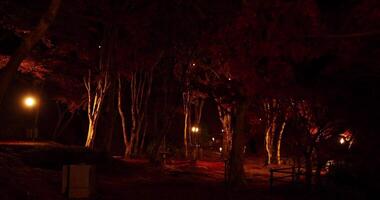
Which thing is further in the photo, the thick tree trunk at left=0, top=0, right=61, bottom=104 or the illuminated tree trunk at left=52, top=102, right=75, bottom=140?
the illuminated tree trunk at left=52, top=102, right=75, bottom=140

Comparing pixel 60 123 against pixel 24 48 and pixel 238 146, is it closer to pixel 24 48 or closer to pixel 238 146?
pixel 238 146

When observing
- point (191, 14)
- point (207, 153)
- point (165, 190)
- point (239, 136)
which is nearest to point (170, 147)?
point (207, 153)

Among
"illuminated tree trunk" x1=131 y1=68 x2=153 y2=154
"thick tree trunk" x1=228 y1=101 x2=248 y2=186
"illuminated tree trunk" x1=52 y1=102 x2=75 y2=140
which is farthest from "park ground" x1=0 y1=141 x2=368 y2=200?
"illuminated tree trunk" x1=52 y1=102 x2=75 y2=140

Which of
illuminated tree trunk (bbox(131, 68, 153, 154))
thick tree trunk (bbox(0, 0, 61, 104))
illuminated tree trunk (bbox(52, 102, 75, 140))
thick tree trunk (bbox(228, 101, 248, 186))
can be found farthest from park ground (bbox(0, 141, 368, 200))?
illuminated tree trunk (bbox(52, 102, 75, 140))

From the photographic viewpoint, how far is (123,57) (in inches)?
1051

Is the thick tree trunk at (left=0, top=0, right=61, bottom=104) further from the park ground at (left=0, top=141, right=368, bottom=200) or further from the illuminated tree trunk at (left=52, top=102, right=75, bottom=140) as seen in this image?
the illuminated tree trunk at (left=52, top=102, right=75, bottom=140)

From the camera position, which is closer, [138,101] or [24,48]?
[24,48]

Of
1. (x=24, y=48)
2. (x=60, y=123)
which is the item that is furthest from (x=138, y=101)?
(x=24, y=48)

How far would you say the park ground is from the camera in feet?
39.4

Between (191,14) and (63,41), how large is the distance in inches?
314

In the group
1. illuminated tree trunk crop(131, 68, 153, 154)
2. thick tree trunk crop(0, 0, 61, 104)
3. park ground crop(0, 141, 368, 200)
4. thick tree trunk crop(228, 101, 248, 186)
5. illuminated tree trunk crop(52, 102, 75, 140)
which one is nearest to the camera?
thick tree trunk crop(0, 0, 61, 104)

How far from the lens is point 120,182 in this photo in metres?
17.5

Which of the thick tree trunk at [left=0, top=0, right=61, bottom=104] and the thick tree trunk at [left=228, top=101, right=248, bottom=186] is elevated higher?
the thick tree trunk at [left=0, top=0, right=61, bottom=104]

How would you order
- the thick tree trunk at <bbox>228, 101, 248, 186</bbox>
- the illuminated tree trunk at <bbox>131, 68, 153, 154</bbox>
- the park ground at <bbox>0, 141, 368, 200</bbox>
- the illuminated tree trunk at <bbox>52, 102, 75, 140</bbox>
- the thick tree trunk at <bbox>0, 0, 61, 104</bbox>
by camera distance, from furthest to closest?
the illuminated tree trunk at <bbox>52, 102, 75, 140</bbox> → the illuminated tree trunk at <bbox>131, 68, 153, 154</bbox> → the thick tree trunk at <bbox>228, 101, 248, 186</bbox> → the park ground at <bbox>0, 141, 368, 200</bbox> → the thick tree trunk at <bbox>0, 0, 61, 104</bbox>
